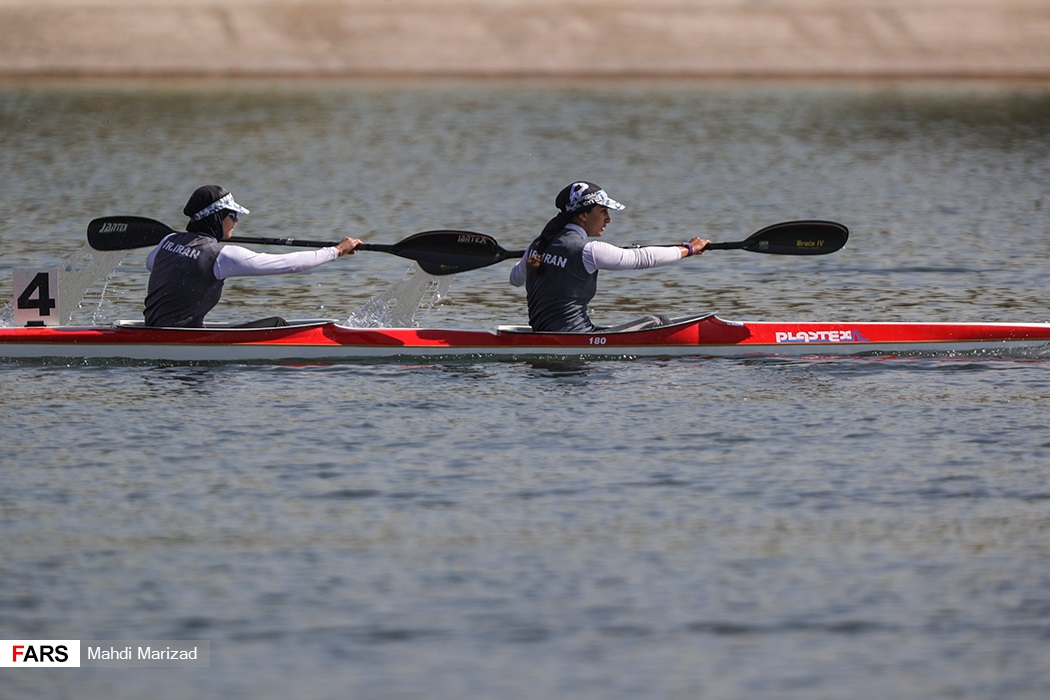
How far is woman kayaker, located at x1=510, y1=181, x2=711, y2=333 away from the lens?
19422mm

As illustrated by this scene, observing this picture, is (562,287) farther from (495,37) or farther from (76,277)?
(495,37)

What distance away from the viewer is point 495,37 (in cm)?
7456

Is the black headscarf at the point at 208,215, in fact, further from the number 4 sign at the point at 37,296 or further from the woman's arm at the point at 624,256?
the woman's arm at the point at 624,256

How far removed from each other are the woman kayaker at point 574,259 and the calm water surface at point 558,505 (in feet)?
1.69

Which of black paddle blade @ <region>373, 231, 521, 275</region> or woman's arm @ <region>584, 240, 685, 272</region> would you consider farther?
black paddle blade @ <region>373, 231, 521, 275</region>

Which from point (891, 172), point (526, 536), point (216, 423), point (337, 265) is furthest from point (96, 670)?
point (891, 172)

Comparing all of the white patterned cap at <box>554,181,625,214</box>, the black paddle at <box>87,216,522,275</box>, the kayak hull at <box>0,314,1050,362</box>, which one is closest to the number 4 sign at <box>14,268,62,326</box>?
the kayak hull at <box>0,314,1050,362</box>

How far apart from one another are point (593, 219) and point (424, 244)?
7.13 ft

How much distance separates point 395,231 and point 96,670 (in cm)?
2367

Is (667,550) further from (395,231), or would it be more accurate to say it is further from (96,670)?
(395,231)

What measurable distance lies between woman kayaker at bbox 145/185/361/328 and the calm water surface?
63 centimetres

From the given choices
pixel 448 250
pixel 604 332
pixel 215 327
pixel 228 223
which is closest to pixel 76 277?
pixel 215 327

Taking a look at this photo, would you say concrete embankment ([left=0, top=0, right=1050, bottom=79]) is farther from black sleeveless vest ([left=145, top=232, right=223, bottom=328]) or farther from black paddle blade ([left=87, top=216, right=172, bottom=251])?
black sleeveless vest ([left=145, top=232, right=223, bottom=328])

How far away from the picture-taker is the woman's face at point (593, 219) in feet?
64.0
